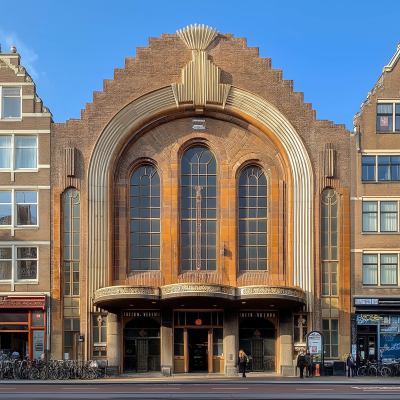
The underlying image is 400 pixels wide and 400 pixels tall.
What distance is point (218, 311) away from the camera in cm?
4128

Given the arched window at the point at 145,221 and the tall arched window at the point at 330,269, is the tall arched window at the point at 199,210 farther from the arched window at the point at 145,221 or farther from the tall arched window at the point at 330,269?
the tall arched window at the point at 330,269

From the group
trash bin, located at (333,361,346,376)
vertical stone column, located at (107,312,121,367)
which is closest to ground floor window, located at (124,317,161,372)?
vertical stone column, located at (107,312,121,367)

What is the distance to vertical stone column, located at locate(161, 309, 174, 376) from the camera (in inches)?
1577

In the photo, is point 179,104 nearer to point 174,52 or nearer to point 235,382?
point 174,52

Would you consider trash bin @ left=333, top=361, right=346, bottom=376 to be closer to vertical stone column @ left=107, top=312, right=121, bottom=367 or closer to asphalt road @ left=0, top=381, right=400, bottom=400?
asphalt road @ left=0, top=381, right=400, bottom=400

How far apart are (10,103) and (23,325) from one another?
14.0 metres

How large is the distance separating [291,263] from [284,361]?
19.4 feet

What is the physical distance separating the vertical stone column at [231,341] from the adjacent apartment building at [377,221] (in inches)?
280

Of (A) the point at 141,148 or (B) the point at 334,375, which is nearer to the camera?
(B) the point at 334,375

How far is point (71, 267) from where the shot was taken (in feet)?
135

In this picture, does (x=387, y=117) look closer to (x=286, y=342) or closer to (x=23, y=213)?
(x=286, y=342)

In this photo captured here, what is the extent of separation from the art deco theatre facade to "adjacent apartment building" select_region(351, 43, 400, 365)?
87 centimetres

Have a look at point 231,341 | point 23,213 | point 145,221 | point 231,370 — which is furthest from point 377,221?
point 23,213

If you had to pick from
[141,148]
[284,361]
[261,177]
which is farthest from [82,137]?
[284,361]
